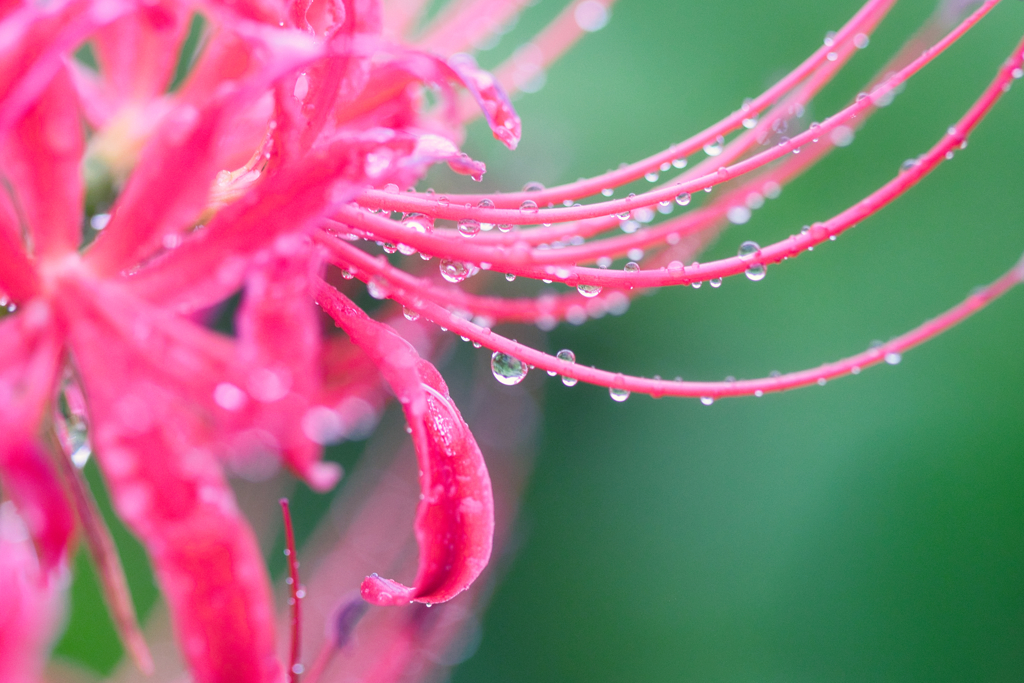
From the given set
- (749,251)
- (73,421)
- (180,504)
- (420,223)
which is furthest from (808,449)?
(180,504)

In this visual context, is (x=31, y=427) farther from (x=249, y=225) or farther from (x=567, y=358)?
(x=567, y=358)

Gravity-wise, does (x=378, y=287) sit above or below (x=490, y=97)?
below

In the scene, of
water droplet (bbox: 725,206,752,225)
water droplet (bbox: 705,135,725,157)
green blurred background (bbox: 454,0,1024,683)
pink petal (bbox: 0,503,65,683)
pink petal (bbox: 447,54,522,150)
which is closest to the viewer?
pink petal (bbox: 0,503,65,683)

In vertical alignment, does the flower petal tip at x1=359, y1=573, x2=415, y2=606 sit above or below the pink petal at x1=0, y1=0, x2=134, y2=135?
below

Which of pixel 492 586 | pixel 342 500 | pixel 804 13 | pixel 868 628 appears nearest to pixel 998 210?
pixel 804 13

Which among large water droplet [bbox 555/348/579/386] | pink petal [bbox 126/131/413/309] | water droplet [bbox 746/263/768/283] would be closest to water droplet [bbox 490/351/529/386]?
large water droplet [bbox 555/348/579/386]

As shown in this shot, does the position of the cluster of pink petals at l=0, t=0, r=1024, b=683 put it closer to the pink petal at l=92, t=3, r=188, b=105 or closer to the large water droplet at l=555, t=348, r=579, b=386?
the large water droplet at l=555, t=348, r=579, b=386

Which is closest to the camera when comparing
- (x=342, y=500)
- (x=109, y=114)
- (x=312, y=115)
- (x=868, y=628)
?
(x=312, y=115)

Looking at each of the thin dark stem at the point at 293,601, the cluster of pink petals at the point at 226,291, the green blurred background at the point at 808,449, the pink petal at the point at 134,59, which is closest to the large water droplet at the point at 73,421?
the cluster of pink petals at the point at 226,291

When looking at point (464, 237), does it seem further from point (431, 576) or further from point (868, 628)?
point (868, 628)
